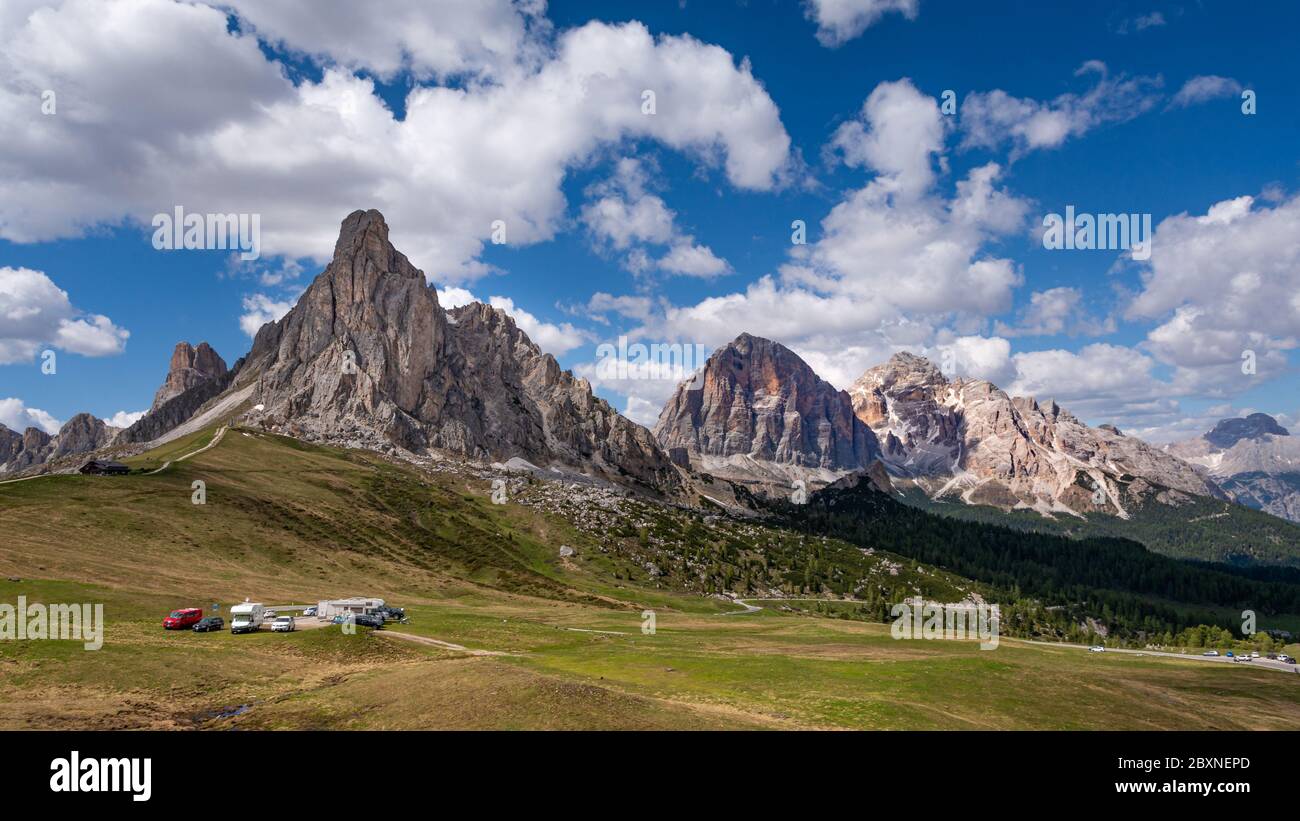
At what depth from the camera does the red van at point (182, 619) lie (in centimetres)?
6206

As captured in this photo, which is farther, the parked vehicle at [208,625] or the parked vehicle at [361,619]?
the parked vehicle at [361,619]

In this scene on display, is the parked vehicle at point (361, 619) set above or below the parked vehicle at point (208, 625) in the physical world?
below

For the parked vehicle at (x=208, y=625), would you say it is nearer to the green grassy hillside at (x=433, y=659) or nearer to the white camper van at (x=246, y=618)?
the white camper van at (x=246, y=618)

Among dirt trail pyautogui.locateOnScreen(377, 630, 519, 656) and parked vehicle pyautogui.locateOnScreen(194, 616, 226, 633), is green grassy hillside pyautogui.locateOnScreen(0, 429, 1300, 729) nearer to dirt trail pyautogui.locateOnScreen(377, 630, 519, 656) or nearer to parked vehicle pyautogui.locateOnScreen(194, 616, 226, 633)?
dirt trail pyautogui.locateOnScreen(377, 630, 519, 656)

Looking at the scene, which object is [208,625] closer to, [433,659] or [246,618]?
[246,618]

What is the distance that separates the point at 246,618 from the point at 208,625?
3.08 metres

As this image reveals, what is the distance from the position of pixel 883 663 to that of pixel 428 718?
1991 inches

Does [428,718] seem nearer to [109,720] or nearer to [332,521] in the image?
[109,720]

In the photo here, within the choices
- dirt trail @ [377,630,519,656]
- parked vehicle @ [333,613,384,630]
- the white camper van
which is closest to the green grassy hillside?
dirt trail @ [377,630,519,656]

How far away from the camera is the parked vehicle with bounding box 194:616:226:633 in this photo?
62531 mm

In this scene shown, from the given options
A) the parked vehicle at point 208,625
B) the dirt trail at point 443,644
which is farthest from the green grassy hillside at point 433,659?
the parked vehicle at point 208,625

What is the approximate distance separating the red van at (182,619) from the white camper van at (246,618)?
9.99 feet
